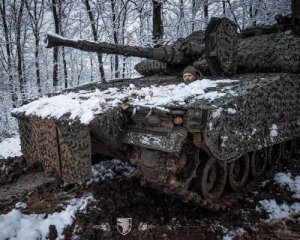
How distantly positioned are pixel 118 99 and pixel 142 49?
1354mm

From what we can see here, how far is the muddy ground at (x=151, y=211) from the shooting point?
11.3 ft

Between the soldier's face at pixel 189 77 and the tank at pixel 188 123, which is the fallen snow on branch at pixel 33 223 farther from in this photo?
the soldier's face at pixel 189 77

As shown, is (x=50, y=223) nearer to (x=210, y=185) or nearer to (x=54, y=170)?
(x=54, y=170)

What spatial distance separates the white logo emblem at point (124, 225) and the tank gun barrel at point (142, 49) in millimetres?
1981

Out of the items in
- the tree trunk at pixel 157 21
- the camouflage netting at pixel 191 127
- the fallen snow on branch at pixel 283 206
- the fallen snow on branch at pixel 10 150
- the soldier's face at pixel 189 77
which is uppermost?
the tree trunk at pixel 157 21

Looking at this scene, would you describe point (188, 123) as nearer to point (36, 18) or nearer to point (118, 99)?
point (118, 99)

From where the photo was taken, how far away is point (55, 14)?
15.2 metres

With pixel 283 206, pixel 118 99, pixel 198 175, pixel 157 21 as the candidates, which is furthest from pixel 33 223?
pixel 157 21

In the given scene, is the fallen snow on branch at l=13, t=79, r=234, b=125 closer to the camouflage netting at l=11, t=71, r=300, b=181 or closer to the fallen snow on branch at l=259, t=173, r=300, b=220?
the camouflage netting at l=11, t=71, r=300, b=181

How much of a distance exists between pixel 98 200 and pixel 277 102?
7.69ft

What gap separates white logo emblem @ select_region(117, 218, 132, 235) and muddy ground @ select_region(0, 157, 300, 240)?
40 mm

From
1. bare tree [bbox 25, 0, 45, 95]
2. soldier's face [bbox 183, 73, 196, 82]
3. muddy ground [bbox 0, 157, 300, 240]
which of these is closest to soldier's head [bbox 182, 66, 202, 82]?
soldier's face [bbox 183, 73, 196, 82]

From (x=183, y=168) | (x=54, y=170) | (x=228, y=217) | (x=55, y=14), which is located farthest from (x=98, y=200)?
(x=55, y=14)

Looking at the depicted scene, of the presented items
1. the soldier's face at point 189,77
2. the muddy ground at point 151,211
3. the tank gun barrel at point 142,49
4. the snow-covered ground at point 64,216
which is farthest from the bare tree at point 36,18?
the snow-covered ground at point 64,216
